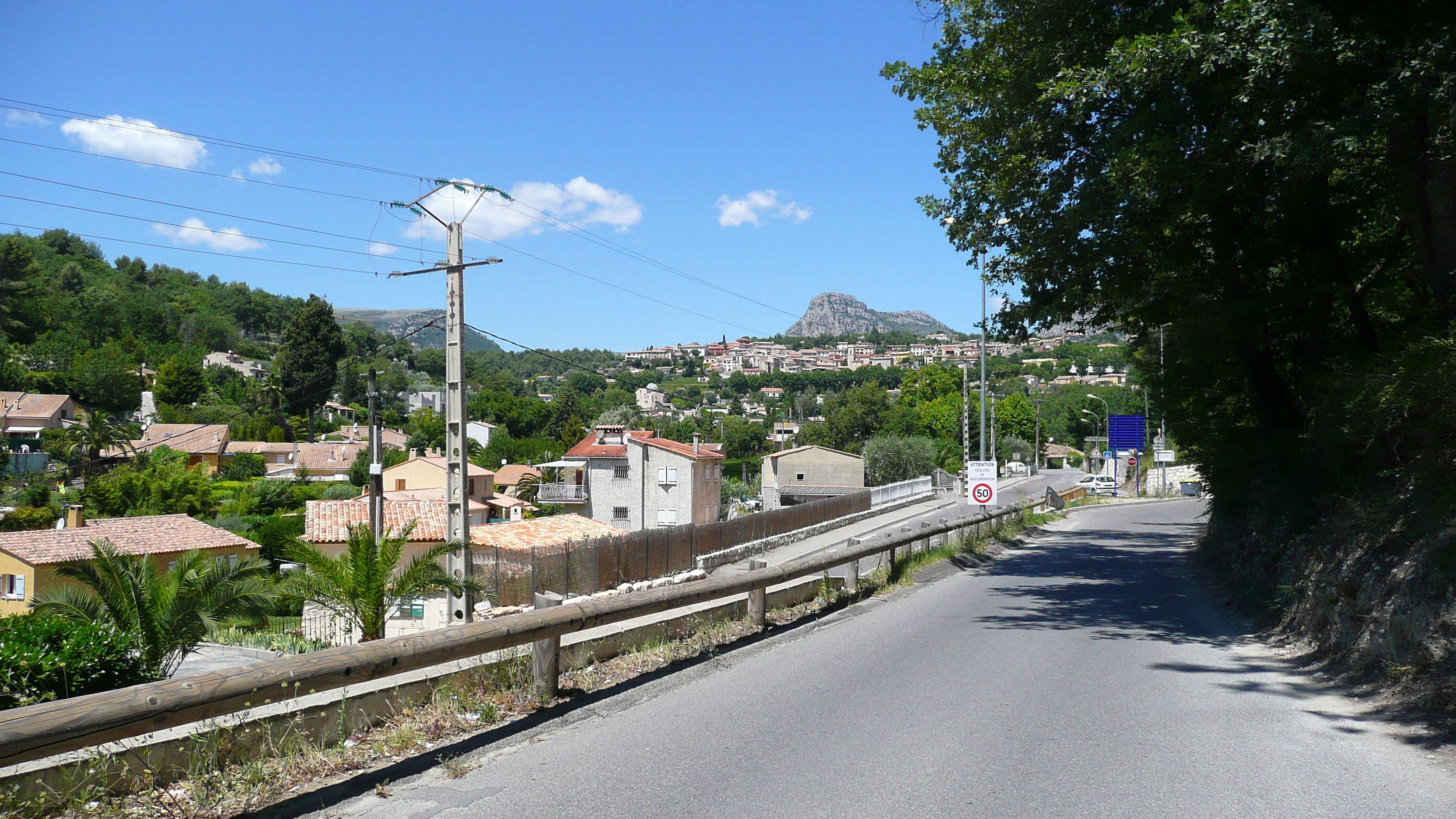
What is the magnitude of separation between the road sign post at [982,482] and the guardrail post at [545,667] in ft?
59.2

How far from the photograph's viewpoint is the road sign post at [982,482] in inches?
925

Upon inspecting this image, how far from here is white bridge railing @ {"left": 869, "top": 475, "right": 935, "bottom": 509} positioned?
54500 millimetres

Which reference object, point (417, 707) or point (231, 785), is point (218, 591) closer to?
point (417, 707)

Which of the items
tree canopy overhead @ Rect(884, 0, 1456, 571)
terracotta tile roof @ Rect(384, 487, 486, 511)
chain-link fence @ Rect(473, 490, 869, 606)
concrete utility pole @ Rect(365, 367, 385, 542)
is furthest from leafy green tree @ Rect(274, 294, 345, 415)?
tree canopy overhead @ Rect(884, 0, 1456, 571)

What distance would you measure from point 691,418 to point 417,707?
146820 mm

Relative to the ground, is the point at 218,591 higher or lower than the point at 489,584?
higher

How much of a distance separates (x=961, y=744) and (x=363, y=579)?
313 inches

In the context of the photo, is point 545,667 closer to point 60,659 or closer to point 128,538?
point 60,659

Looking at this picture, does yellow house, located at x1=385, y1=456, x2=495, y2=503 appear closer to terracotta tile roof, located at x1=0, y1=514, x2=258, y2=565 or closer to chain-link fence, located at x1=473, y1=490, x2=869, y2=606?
terracotta tile roof, located at x1=0, y1=514, x2=258, y2=565

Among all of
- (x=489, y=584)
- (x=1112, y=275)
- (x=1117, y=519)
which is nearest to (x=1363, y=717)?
(x=1112, y=275)

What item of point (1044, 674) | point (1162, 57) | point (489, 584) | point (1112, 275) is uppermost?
point (1162, 57)

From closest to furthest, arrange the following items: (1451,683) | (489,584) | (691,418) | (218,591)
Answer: (1451,683) < (218,591) < (489,584) < (691,418)

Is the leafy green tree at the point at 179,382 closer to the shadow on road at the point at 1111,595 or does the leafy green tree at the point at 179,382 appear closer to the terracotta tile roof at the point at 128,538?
the terracotta tile roof at the point at 128,538

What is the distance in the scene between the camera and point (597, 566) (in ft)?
94.7
